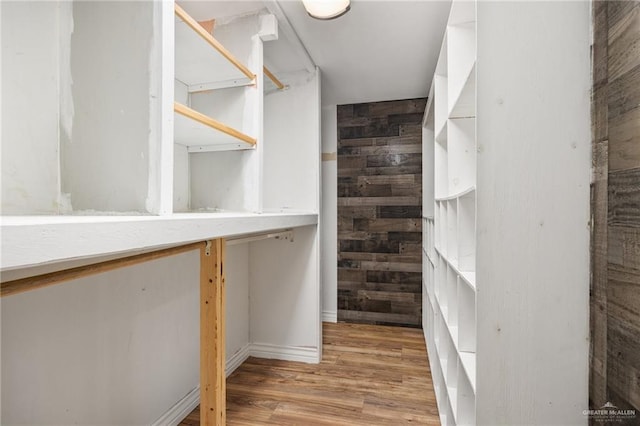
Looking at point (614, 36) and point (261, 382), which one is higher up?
point (614, 36)

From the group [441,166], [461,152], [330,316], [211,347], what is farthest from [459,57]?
[330,316]

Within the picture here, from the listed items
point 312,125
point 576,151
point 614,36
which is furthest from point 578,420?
point 312,125

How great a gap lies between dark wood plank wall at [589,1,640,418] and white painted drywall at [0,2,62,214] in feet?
5.54

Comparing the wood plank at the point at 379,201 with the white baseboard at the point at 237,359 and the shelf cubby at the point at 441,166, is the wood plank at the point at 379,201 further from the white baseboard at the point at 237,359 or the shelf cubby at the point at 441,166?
the white baseboard at the point at 237,359

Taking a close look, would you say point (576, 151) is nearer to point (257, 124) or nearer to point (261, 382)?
point (257, 124)

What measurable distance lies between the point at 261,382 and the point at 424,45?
2.49 metres

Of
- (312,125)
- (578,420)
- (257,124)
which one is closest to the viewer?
(578,420)

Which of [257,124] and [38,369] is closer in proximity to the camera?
[38,369]

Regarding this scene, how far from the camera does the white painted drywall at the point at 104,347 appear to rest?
1.04m

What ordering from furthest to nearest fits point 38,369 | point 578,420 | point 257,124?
point 257,124 → point 38,369 → point 578,420

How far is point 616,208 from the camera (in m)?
0.87

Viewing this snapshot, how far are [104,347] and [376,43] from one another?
2.23 m

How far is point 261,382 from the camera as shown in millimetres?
2189

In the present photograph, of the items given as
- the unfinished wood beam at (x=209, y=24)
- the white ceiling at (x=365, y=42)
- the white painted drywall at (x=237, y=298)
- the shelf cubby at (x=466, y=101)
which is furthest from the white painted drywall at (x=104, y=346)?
the shelf cubby at (x=466, y=101)
